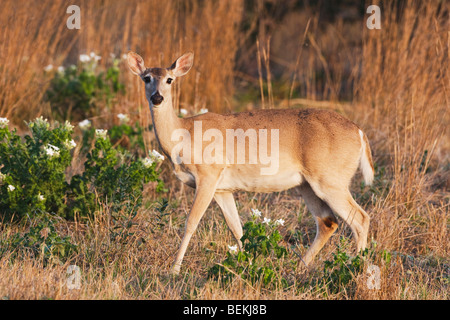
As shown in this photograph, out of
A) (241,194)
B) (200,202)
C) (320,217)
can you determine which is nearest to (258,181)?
(200,202)

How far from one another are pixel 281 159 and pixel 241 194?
1.49 metres

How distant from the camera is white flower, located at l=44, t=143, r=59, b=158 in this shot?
17.2ft

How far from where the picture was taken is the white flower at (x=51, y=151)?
5.25m

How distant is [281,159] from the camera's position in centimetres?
511

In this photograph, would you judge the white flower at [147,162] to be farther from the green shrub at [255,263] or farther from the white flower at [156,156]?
the green shrub at [255,263]

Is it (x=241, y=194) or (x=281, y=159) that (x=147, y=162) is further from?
(x=241, y=194)

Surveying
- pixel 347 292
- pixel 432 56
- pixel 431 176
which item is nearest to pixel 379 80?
pixel 432 56

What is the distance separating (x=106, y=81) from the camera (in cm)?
818

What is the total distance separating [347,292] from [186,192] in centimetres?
261

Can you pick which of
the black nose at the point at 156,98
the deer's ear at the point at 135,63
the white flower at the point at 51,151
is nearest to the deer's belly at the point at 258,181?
the black nose at the point at 156,98

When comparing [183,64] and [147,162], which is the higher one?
[183,64]

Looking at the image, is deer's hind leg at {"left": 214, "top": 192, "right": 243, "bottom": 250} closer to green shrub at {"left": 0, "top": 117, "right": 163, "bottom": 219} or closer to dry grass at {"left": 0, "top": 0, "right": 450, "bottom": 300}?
dry grass at {"left": 0, "top": 0, "right": 450, "bottom": 300}

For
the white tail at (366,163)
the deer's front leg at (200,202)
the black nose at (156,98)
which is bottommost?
the deer's front leg at (200,202)

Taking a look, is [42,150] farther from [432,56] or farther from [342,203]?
[432,56]
